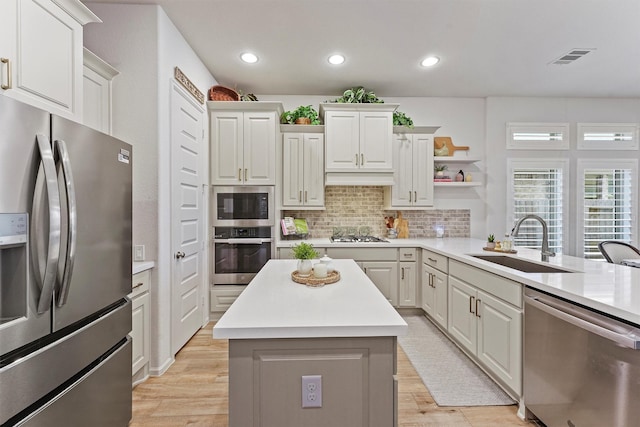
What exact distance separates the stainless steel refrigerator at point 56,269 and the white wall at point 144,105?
2.66 ft

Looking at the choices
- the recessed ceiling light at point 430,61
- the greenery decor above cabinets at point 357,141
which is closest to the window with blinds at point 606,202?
the recessed ceiling light at point 430,61

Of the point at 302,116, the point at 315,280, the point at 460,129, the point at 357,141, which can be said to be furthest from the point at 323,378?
the point at 460,129

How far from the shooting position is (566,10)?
2.29 m

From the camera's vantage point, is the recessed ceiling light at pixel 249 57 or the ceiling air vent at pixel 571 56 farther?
the recessed ceiling light at pixel 249 57

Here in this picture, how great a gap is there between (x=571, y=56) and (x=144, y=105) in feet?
13.1

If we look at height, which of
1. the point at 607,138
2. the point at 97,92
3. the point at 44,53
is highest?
the point at 607,138

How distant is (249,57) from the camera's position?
3018mm

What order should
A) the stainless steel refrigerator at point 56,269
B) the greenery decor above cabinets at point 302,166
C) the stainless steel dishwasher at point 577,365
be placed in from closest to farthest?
the stainless steel refrigerator at point 56,269, the stainless steel dishwasher at point 577,365, the greenery decor above cabinets at point 302,166

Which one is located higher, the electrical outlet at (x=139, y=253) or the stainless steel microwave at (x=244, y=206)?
the stainless steel microwave at (x=244, y=206)

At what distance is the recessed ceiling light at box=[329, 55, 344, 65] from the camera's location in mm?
2989

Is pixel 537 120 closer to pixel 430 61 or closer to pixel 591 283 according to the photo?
pixel 430 61

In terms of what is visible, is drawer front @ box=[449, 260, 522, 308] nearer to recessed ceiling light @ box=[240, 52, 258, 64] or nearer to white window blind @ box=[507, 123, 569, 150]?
white window blind @ box=[507, 123, 569, 150]

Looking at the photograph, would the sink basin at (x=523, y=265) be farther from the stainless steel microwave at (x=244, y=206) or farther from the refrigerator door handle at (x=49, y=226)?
the refrigerator door handle at (x=49, y=226)

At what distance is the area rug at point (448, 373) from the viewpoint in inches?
80.2
